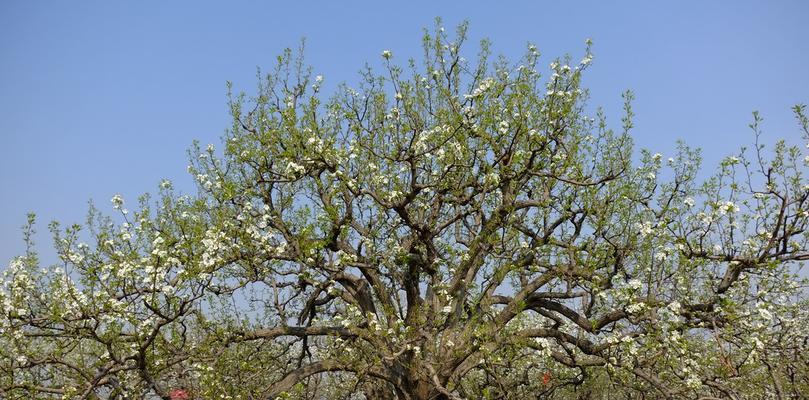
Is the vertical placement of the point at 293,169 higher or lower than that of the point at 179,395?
higher

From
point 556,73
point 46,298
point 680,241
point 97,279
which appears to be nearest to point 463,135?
point 556,73

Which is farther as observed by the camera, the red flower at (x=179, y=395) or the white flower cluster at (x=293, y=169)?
the white flower cluster at (x=293, y=169)

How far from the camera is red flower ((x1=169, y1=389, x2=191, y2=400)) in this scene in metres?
Result: 11.8

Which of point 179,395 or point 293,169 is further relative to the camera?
point 293,169

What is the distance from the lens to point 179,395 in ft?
39.5

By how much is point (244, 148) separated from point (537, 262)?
653 centimetres

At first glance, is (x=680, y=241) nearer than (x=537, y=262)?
Yes

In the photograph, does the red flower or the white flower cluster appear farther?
the white flower cluster

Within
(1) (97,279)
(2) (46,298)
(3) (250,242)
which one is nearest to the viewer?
(1) (97,279)

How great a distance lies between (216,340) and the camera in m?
12.5

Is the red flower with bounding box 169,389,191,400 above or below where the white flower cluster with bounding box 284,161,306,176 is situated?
below

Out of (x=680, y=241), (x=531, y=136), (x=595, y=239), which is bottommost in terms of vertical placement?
(x=680, y=241)

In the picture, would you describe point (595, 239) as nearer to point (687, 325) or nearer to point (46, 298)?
point (687, 325)

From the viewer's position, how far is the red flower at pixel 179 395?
11766 millimetres
